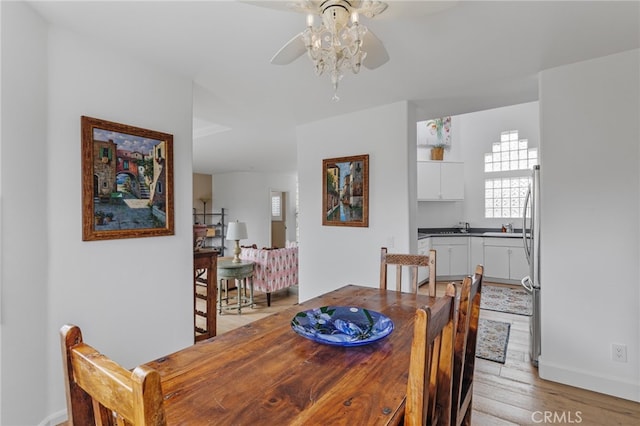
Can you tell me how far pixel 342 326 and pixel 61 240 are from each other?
171cm

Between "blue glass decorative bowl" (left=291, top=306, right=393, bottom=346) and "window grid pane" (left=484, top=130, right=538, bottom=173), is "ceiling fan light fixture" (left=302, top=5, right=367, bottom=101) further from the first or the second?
"window grid pane" (left=484, top=130, right=538, bottom=173)

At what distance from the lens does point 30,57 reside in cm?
168

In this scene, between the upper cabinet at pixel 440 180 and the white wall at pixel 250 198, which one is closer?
the upper cabinet at pixel 440 180

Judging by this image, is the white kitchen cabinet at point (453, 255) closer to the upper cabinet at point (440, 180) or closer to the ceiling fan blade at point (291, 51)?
the upper cabinet at point (440, 180)

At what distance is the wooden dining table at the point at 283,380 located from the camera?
840 millimetres

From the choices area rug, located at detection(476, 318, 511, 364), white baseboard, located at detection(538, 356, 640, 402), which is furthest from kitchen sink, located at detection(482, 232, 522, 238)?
white baseboard, located at detection(538, 356, 640, 402)

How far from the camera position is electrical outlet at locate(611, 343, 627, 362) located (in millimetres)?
2195

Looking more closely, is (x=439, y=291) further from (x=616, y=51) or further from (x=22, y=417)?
(x=22, y=417)

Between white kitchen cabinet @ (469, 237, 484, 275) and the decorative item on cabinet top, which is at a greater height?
the decorative item on cabinet top

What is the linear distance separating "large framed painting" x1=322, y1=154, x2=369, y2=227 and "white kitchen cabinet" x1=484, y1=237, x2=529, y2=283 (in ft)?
11.4

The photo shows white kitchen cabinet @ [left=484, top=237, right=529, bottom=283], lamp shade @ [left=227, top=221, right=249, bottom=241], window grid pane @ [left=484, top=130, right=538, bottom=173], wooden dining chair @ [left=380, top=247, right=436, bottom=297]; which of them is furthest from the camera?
window grid pane @ [left=484, top=130, right=538, bottom=173]

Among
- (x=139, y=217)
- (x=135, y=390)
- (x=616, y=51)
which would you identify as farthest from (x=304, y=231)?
(x=135, y=390)

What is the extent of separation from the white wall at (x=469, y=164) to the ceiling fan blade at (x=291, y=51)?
5115 millimetres

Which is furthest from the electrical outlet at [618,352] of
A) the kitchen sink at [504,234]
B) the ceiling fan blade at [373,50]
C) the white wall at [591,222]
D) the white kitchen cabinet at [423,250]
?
the kitchen sink at [504,234]
